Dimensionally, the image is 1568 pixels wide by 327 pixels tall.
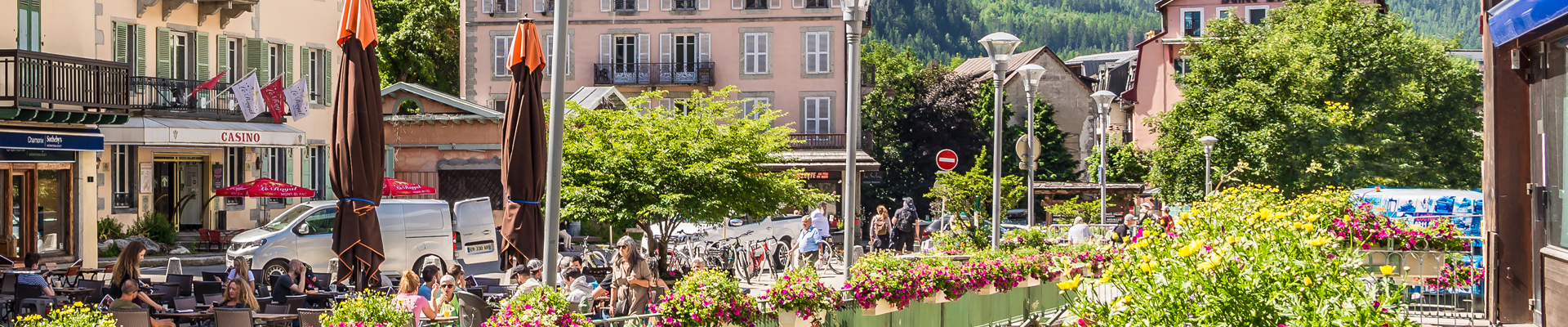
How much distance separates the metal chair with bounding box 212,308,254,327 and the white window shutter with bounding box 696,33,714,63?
29832 millimetres

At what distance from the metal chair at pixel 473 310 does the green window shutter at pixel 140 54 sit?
17368 mm

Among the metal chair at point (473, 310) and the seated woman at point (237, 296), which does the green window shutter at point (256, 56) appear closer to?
the seated woman at point (237, 296)

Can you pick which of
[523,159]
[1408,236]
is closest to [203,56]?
[523,159]

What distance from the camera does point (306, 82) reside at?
27969 millimetres

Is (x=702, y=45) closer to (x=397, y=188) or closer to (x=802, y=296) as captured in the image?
(x=397, y=188)

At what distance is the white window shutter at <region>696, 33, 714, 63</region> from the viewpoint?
129 ft

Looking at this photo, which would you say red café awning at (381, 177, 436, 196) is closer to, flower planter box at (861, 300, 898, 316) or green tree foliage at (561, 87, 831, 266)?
green tree foliage at (561, 87, 831, 266)

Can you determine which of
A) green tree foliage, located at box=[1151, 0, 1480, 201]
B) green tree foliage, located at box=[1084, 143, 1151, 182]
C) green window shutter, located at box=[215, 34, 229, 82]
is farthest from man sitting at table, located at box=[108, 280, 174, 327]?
green tree foliage, located at box=[1084, 143, 1151, 182]

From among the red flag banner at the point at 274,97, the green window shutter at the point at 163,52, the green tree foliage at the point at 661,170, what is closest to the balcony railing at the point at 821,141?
the red flag banner at the point at 274,97

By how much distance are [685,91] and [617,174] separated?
69.9 ft

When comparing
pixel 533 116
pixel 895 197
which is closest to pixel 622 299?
pixel 533 116

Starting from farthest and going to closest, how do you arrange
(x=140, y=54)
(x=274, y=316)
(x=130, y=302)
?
(x=140, y=54), (x=274, y=316), (x=130, y=302)

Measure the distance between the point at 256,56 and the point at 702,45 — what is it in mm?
15265

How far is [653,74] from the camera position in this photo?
Answer: 129ft
